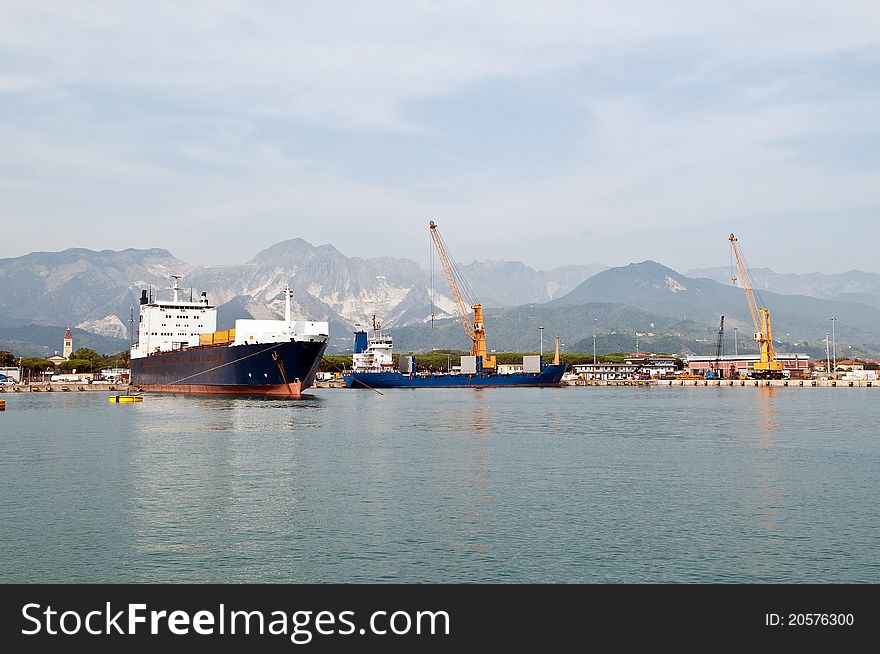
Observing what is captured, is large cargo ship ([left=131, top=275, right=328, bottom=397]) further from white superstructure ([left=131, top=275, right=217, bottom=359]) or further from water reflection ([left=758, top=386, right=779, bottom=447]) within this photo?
water reflection ([left=758, top=386, right=779, bottom=447])

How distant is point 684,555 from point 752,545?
3.18 metres

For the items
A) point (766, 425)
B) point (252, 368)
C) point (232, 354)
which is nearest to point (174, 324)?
point (232, 354)

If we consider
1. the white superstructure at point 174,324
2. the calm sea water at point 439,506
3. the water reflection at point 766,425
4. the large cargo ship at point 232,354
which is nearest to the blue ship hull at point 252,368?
the large cargo ship at point 232,354

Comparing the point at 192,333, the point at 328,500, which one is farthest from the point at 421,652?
the point at 192,333

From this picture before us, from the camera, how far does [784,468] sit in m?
49.3

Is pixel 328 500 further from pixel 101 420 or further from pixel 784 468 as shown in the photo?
pixel 101 420

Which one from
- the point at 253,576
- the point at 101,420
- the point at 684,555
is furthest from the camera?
the point at 101,420

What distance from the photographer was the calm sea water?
1067 inches

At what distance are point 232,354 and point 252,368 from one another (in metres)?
4.37

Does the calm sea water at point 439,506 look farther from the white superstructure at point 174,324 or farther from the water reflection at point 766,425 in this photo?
the white superstructure at point 174,324

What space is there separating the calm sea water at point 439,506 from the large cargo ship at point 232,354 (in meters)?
49.3

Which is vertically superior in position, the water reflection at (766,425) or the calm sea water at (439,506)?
the water reflection at (766,425)

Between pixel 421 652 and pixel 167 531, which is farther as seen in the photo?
pixel 167 531

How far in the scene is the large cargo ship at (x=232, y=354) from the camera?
123 metres
